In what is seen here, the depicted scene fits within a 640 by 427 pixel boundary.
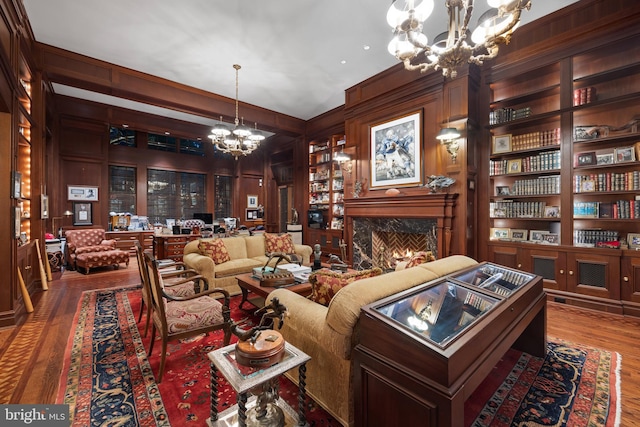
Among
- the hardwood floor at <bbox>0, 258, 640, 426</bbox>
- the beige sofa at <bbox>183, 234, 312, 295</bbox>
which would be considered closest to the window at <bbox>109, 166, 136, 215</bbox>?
the hardwood floor at <bbox>0, 258, 640, 426</bbox>

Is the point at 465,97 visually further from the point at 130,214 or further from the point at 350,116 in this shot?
the point at 130,214

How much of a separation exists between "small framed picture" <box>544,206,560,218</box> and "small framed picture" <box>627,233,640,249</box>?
0.72 metres

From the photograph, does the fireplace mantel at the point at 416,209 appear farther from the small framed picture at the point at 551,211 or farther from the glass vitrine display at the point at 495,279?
the glass vitrine display at the point at 495,279

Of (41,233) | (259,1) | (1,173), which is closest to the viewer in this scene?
(1,173)

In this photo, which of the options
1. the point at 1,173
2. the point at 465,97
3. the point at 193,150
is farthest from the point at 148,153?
the point at 465,97

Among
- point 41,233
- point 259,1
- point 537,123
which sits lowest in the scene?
point 41,233

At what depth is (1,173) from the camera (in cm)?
310

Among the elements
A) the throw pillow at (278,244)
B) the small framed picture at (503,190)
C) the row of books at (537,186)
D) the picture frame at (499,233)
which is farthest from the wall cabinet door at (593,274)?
the throw pillow at (278,244)

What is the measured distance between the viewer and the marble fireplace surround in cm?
428

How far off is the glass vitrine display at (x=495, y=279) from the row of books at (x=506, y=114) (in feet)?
9.03

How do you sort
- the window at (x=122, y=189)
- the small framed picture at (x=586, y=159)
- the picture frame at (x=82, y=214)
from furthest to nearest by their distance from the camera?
the window at (x=122, y=189), the picture frame at (x=82, y=214), the small framed picture at (x=586, y=159)

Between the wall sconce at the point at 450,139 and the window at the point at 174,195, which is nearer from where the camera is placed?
the wall sconce at the point at 450,139

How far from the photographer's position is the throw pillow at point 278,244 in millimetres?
5075

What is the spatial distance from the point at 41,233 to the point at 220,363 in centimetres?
518
